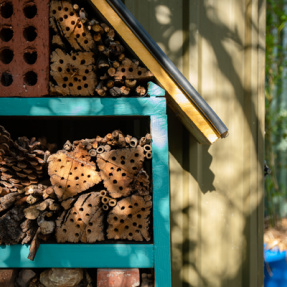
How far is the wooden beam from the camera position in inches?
49.4

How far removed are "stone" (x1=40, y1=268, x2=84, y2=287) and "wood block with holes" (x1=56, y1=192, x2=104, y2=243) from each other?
0.59 ft

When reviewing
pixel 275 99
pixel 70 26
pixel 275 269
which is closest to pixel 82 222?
pixel 70 26

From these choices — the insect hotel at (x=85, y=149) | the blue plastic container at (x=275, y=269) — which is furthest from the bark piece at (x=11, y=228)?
the blue plastic container at (x=275, y=269)

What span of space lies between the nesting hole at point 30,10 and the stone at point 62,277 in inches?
52.3

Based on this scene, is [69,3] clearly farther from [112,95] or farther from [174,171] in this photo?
[174,171]

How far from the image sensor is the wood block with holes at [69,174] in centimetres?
137

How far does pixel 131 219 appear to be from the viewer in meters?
1.38

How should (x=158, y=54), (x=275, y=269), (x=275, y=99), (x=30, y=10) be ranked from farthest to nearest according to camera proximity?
(x=275, y=99)
(x=275, y=269)
(x=30, y=10)
(x=158, y=54)

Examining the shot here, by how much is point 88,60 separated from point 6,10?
52 cm

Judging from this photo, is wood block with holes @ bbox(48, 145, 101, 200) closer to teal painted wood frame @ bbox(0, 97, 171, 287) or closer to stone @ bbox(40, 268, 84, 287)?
teal painted wood frame @ bbox(0, 97, 171, 287)

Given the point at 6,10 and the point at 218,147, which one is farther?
the point at 218,147

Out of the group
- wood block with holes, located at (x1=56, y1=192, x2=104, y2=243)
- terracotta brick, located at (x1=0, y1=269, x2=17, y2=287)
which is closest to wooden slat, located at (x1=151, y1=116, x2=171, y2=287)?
wood block with holes, located at (x1=56, y1=192, x2=104, y2=243)

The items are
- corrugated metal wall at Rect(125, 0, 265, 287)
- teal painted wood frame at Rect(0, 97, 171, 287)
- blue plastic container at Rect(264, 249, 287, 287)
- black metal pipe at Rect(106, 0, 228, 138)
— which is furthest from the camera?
blue plastic container at Rect(264, 249, 287, 287)

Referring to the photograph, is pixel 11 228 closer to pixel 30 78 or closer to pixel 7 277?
pixel 7 277
